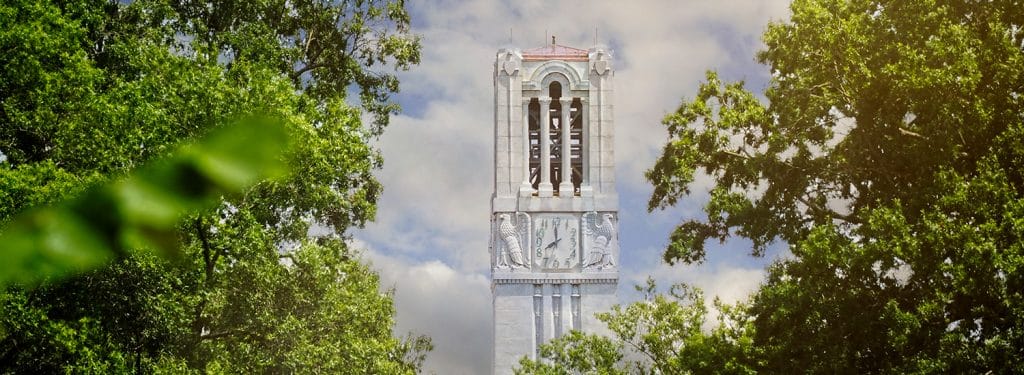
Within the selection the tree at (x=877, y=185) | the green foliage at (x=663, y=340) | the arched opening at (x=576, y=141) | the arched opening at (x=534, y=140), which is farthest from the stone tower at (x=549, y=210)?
the tree at (x=877, y=185)

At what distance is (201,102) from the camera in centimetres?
1809

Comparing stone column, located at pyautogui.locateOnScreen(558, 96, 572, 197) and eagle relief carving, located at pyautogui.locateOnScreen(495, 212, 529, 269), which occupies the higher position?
stone column, located at pyautogui.locateOnScreen(558, 96, 572, 197)

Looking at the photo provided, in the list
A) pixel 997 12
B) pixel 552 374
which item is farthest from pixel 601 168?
pixel 997 12

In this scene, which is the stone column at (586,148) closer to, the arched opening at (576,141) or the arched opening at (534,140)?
the arched opening at (576,141)

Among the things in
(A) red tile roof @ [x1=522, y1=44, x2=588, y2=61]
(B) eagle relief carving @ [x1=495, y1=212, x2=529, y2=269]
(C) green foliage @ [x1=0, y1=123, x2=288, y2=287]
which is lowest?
(C) green foliage @ [x1=0, y1=123, x2=288, y2=287]

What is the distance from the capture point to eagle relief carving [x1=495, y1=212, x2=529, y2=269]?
53.9 meters

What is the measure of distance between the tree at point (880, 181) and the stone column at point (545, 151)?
35336 mm

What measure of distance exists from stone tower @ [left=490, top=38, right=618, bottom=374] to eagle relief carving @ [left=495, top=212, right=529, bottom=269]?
47 mm

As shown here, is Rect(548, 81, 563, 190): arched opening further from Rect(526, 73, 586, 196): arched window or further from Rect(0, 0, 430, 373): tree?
Rect(0, 0, 430, 373): tree

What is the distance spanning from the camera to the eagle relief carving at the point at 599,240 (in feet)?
177

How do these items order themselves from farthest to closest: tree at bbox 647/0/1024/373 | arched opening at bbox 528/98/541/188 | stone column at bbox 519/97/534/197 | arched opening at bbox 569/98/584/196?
arched opening at bbox 528/98/541/188
arched opening at bbox 569/98/584/196
stone column at bbox 519/97/534/197
tree at bbox 647/0/1024/373

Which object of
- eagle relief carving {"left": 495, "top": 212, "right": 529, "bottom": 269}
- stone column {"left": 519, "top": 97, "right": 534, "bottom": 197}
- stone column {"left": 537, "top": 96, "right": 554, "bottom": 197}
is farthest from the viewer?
stone column {"left": 519, "top": 97, "right": 534, "bottom": 197}

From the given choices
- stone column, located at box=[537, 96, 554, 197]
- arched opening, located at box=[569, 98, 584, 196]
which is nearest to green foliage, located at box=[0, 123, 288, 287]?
stone column, located at box=[537, 96, 554, 197]

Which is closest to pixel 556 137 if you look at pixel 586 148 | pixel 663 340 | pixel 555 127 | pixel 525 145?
pixel 555 127
